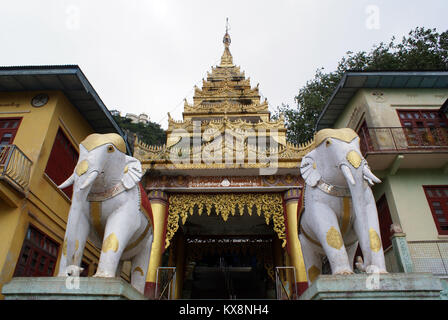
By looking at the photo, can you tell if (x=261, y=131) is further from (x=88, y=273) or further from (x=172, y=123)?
(x=88, y=273)

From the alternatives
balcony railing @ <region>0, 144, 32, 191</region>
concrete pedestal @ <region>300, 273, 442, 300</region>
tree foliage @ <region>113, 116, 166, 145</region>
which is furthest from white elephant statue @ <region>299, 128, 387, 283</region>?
tree foliage @ <region>113, 116, 166, 145</region>

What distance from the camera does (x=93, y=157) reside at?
4.19 m

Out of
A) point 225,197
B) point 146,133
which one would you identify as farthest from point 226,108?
point 146,133

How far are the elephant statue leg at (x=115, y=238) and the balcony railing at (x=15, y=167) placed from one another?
428cm

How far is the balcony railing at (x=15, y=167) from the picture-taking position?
719cm

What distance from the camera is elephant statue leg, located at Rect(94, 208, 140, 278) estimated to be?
13.0ft

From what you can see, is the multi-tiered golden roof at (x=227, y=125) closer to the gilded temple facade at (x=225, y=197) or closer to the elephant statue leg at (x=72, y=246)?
the gilded temple facade at (x=225, y=197)

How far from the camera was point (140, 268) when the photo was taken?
17.2 ft

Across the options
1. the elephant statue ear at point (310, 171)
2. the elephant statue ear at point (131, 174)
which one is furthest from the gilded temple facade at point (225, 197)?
the elephant statue ear at point (131, 174)

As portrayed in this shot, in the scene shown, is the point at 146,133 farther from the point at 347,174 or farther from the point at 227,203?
the point at 347,174

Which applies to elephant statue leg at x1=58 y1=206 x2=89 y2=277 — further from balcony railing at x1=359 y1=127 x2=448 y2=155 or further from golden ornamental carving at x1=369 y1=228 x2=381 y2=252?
balcony railing at x1=359 y1=127 x2=448 y2=155

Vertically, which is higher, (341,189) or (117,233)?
(341,189)

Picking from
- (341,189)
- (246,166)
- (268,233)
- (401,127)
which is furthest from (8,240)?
(401,127)

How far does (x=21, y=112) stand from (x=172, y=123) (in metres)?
6.03
